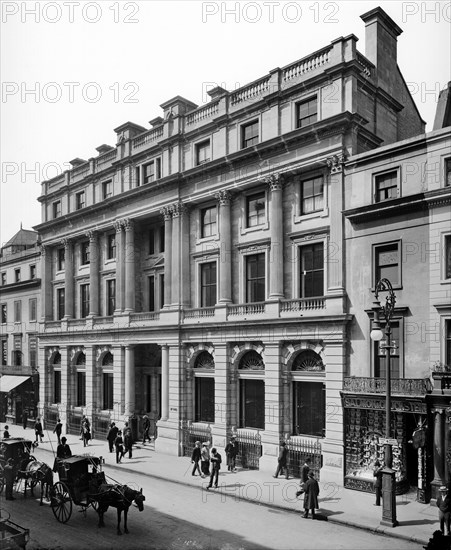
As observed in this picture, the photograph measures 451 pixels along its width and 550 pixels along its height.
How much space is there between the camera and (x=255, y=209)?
28.6 m

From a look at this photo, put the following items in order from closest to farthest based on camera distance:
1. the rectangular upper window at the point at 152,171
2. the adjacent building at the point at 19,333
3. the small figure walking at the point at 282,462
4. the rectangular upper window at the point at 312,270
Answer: the small figure walking at the point at 282,462 < the rectangular upper window at the point at 312,270 < the rectangular upper window at the point at 152,171 < the adjacent building at the point at 19,333

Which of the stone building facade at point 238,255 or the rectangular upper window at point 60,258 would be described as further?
the rectangular upper window at point 60,258

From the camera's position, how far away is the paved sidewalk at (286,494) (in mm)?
17250

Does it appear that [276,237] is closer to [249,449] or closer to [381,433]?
[381,433]

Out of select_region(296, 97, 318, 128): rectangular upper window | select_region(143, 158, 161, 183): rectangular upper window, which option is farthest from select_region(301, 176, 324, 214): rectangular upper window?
select_region(143, 158, 161, 183): rectangular upper window

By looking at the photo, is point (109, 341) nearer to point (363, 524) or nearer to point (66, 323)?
point (66, 323)

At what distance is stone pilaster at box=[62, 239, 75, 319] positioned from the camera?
1614 inches

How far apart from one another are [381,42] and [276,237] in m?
12.0

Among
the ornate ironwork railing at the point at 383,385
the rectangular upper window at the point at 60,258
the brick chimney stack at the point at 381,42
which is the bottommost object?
the ornate ironwork railing at the point at 383,385

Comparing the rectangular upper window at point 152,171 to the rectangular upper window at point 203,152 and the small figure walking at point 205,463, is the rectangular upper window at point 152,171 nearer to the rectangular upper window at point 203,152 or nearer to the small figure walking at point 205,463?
the rectangular upper window at point 203,152

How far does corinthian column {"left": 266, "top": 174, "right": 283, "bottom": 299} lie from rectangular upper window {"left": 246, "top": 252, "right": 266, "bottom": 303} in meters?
1.35

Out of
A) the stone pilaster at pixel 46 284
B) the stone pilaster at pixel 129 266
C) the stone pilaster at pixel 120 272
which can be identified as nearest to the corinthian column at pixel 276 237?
the stone pilaster at pixel 129 266

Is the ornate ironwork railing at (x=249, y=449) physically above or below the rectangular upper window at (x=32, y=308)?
below

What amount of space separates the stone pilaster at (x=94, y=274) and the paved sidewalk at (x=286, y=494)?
11133 millimetres
